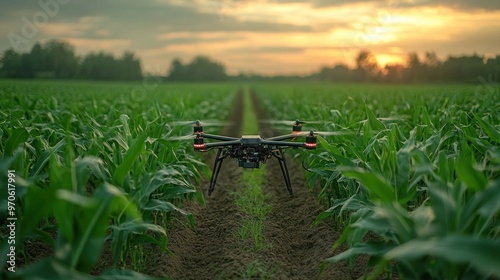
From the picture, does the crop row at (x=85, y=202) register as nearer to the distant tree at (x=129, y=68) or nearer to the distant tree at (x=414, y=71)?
the distant tree at (x=414, y=71)

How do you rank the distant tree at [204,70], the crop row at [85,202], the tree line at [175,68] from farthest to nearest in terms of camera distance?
the distant tree at [204,70] → the tree line at [175,68] → the crop row at [85,202]

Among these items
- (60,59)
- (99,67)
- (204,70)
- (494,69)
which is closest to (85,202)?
(494,69)

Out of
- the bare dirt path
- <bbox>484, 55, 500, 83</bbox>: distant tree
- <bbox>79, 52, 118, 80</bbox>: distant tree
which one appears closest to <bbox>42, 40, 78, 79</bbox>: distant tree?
<bbox>79, 52, 118, 80</bbox>: distant tree

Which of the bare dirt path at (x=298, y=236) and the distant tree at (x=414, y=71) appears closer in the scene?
the bare dirt path at (x=298, y=236)

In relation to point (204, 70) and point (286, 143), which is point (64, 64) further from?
point (204, 70)

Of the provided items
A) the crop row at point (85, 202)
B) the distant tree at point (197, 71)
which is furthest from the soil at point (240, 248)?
the distant tree at point (197, 71)

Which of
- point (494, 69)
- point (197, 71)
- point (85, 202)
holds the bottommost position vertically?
point (85, 202)

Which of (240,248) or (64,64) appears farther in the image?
(64,64)
